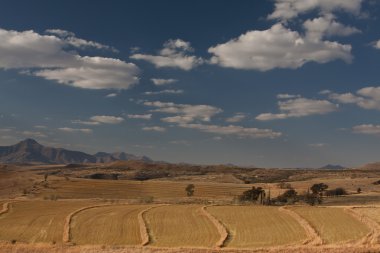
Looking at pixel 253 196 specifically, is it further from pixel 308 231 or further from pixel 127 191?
pixel 127 191

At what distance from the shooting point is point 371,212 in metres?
62.2

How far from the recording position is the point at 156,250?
129 ft

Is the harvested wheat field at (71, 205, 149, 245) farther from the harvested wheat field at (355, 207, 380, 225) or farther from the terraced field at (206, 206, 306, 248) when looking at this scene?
the harvested wheat field at (355, 207, 380, 225)

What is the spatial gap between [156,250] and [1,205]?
1706 inches

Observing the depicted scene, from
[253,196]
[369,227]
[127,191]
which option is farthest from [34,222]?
[127,191]

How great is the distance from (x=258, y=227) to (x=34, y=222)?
2661cm

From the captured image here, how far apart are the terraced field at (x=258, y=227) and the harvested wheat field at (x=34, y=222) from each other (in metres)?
18.2

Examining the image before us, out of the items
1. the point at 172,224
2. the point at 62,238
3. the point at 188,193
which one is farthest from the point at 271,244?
the point at 188,193

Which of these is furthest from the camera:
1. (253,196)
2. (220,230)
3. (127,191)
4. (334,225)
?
(127,191)

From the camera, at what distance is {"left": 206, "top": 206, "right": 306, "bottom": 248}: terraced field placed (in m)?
45.3

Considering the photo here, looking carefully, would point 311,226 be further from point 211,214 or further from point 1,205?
point 1,205

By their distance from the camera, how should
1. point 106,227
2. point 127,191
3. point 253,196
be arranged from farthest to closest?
point 127,191 → point 253,196 → point 106,227

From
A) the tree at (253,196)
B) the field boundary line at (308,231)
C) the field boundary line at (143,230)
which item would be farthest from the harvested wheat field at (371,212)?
the tree at (253,196)

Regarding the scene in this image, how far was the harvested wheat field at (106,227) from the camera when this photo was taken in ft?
153
